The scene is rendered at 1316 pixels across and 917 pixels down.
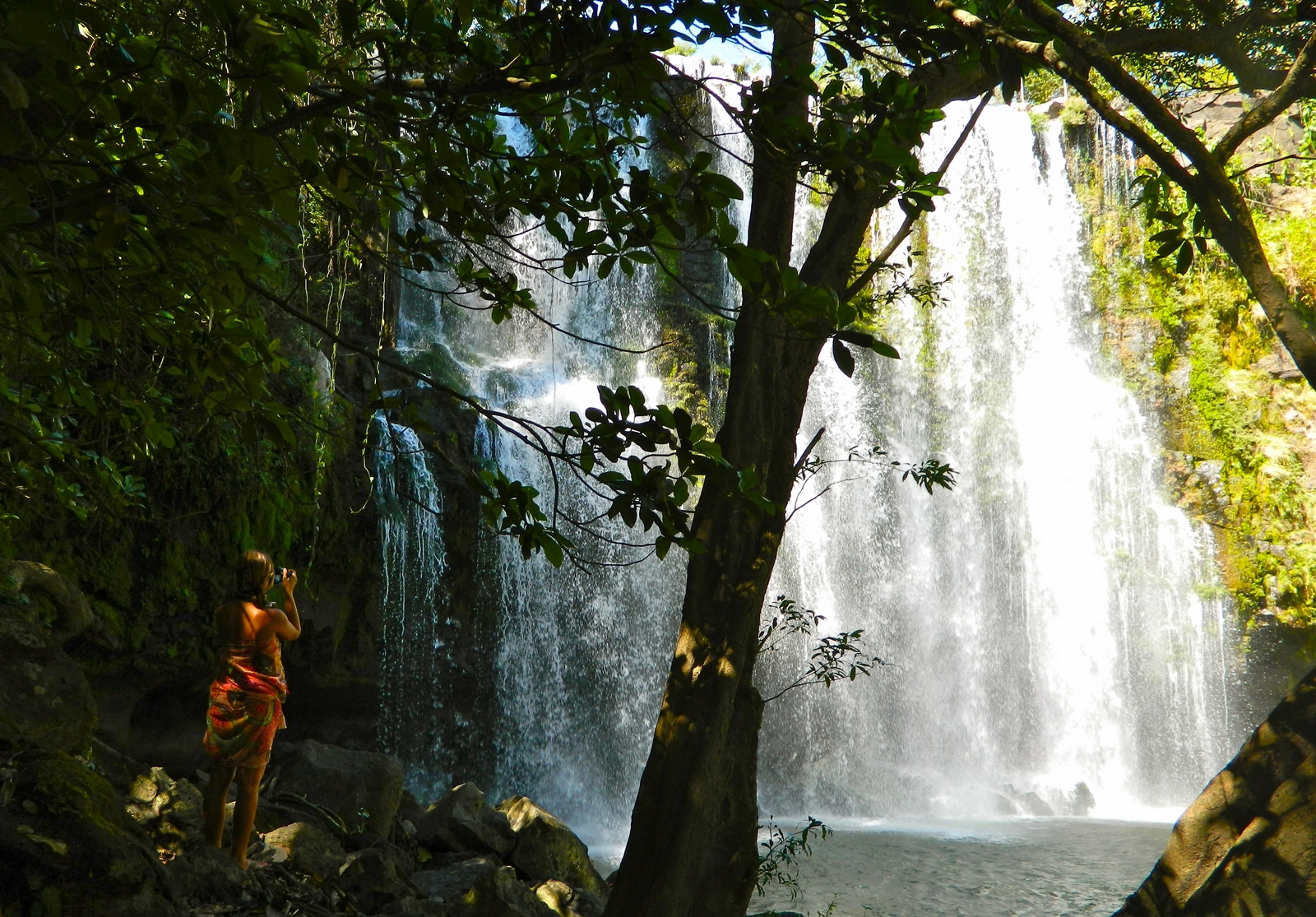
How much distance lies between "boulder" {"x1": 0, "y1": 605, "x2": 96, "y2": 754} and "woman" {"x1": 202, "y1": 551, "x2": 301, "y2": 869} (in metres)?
0.63

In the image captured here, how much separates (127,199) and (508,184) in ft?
2.95

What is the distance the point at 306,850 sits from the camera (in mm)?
4715

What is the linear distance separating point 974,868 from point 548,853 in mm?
4411

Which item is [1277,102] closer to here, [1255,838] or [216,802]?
[1255,838]

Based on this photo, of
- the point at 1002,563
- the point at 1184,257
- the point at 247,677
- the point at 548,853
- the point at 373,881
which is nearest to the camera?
the point at 1184,257

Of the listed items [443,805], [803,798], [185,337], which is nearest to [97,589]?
[443,805]

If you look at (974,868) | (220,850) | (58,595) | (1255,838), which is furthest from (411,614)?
(1255,838)

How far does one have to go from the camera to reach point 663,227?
212cm

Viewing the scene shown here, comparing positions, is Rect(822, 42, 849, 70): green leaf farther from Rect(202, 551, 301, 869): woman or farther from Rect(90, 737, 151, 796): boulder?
Rect(90, 737, 151, 796): boulder

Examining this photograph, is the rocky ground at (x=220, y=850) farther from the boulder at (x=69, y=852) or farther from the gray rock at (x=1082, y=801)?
the gray rock at (x=1082, y=801)

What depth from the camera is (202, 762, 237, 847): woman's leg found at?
4.25 metres

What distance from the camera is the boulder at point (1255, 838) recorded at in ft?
10.9

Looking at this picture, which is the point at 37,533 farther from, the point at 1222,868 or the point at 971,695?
the point at 971,695

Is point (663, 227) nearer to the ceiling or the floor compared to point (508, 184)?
nearer to the floor
